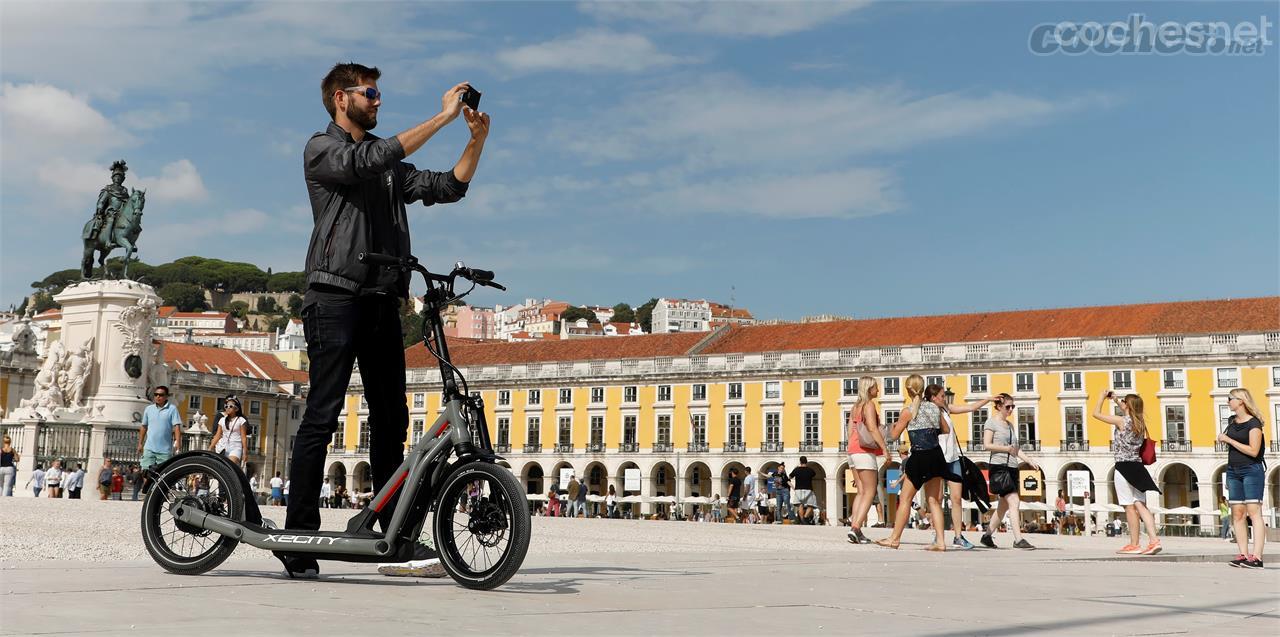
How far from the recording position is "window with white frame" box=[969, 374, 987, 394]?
53.9m

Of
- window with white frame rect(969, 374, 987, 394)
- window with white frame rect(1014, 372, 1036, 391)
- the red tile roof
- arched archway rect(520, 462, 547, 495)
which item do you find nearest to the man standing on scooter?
the red tile roof

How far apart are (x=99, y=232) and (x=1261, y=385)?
43417 millimetres

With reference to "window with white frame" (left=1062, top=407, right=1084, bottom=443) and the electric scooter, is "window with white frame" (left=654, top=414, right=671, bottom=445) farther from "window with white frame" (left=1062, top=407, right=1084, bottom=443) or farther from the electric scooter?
the electric scooter

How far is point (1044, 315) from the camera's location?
5759 centimetres

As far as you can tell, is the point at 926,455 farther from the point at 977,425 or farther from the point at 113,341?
the point at 977,425

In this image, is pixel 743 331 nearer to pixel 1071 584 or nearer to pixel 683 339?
pixel 683 339

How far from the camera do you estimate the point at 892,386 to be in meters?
55.1

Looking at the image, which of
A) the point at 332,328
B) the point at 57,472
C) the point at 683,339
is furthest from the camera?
the point at 683,339

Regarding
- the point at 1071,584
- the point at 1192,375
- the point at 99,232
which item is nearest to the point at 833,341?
the point at 1192,375

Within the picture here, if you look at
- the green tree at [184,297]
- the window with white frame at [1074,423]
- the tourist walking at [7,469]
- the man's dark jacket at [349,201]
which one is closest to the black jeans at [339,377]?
the man's dark jacket at [349,201]

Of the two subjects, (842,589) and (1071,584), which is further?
(1071,584)

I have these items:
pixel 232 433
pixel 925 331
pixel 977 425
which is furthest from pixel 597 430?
pixel 232 433

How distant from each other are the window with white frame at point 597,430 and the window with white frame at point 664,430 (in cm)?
294

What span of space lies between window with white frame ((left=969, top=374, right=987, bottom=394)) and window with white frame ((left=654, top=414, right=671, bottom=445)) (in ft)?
48.7
